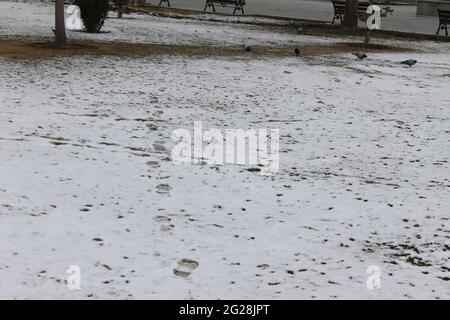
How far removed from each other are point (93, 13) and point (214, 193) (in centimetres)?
1257

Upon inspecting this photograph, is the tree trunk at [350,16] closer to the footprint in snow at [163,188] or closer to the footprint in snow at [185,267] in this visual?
the footprint in snow at [163,188]

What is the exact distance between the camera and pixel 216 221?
4.76m

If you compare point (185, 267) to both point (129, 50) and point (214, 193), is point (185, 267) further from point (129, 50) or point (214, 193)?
point (129, 50)

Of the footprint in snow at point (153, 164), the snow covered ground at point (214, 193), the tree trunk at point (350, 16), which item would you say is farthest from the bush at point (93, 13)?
the footprint in snow at point (153, 164)

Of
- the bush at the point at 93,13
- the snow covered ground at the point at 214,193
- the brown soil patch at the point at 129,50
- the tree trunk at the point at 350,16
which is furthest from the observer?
the tree trunk at the point at 350,16

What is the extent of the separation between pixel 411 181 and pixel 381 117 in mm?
3003

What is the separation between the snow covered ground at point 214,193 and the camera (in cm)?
382

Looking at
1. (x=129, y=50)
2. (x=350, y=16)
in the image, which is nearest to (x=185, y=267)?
(x=129, y=50)

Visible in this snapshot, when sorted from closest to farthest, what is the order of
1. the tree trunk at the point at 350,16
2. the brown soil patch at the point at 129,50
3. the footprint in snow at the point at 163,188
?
the footprint in snow at the point at 163,188
the brown soil patch at the point at 129,50
the tree trunk at the point at 350,16

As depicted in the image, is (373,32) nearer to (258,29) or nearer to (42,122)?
(258,29)

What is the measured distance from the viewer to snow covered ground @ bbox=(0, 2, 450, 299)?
12.5 feet

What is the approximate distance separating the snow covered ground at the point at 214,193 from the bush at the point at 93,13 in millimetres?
5918

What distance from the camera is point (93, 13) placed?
53.9 ft
